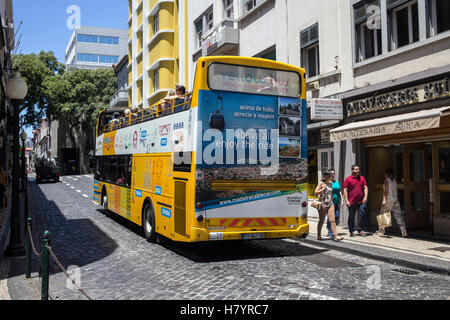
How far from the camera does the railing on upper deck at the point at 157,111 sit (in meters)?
8.49

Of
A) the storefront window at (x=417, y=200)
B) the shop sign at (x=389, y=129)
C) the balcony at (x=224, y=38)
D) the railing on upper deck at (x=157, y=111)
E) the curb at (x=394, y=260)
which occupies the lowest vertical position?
the curb at (x=394, y=260)

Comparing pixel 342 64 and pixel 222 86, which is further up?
pixel 342 64

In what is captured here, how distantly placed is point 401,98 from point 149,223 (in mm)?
6993

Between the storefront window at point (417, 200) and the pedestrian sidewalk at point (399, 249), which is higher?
the storefront window at point (417, 200)

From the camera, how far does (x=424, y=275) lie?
720 cm

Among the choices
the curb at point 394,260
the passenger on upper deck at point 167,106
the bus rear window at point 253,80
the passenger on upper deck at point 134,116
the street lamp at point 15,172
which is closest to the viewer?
the curb at point 394,260

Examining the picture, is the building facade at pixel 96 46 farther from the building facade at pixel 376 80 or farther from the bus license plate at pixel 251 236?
the bus license plate at pixel 251 236

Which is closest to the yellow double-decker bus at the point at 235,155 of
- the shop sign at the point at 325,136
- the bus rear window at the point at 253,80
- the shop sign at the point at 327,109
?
the bus rear window at the point at 253,80

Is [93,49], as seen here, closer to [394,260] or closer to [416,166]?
[416,166]

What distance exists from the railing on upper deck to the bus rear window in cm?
66

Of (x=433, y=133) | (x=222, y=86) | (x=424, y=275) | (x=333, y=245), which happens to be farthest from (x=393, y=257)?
(x=222, y=86)

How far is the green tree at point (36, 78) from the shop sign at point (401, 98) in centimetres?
4086
